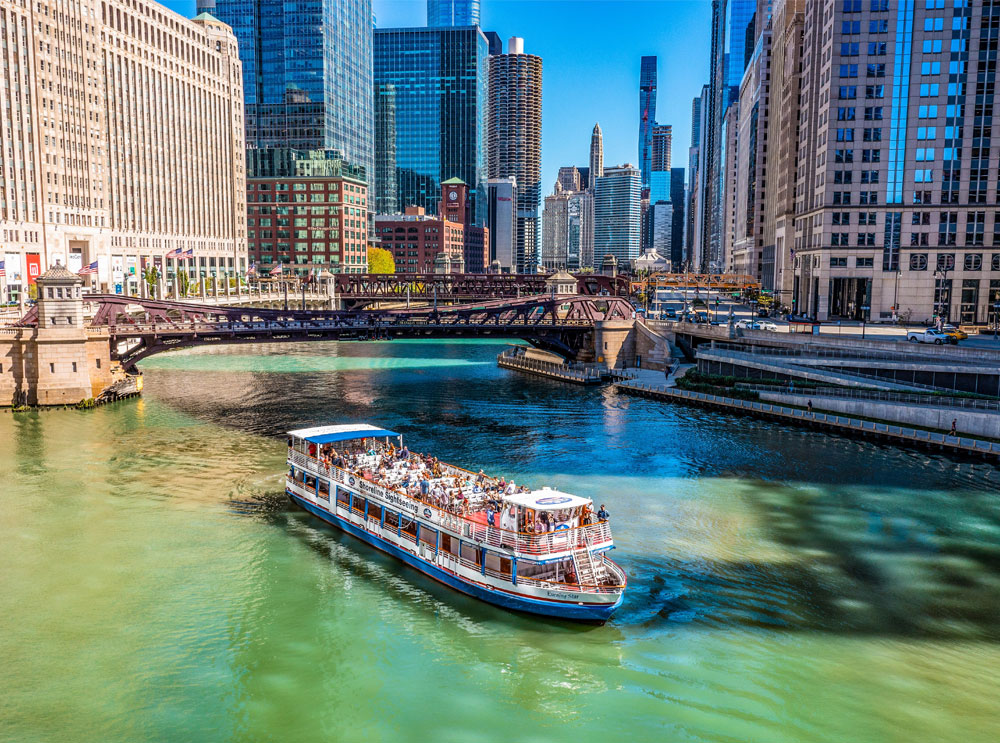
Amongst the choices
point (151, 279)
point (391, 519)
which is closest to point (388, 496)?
point (391, 519)

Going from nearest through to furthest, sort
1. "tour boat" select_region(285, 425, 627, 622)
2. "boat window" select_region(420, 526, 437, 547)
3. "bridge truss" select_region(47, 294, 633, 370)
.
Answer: "tour boat" select_region(285, 425, 627, 622) → "boat window" select_region(420, 526, 437, 547) → "bridge truss" select_region(47, 294, 633, 370)

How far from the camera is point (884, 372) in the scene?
84.7 m

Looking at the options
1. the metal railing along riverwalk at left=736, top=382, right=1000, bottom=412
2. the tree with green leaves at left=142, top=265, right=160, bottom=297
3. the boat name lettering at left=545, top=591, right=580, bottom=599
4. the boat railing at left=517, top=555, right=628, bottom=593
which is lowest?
the boat name lettering at left=545, top=591, right=580, bottom=599

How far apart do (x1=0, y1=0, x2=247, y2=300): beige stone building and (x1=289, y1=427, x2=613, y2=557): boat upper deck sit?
270 ft

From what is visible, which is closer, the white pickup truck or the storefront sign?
the white pickup truck

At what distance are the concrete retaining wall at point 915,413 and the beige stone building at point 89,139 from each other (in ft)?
309

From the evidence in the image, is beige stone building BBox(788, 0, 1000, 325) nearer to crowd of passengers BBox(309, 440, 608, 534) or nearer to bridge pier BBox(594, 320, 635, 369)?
bridge pier BBox(594, 320, 635, 369)

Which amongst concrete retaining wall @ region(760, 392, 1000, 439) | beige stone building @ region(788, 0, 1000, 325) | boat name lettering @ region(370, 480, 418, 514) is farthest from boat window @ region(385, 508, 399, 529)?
beige stone building @ region(788, 0, 1000, 325)

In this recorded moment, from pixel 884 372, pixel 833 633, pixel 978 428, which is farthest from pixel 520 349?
pixel 833 633

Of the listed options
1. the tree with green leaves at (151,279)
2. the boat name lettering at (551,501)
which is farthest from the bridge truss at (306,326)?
the boat name lettering at (551,501)

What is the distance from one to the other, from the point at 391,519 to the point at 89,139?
5742 inches

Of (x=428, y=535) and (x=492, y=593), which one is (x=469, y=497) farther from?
(x=492, y=593)

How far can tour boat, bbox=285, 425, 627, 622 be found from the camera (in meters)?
37.2

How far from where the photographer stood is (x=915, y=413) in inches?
2840
